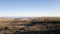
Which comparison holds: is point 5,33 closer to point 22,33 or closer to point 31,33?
point 22,33

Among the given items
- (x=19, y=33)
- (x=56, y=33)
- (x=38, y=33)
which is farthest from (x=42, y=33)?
(x=19, y=33)

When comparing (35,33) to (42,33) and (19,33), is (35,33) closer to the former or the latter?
(42,33)

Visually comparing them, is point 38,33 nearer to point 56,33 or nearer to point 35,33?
point 35,33

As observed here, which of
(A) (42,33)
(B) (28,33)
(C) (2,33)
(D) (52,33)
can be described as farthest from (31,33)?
(C) (2,33)

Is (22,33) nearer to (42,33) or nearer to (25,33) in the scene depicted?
(25,33)

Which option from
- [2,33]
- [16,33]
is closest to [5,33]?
[2,33]

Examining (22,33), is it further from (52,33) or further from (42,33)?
(52,33)
